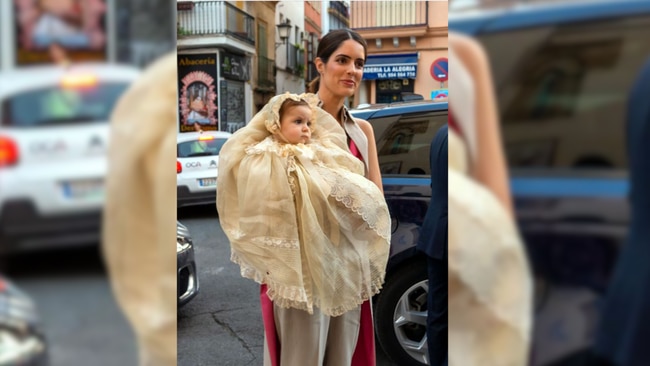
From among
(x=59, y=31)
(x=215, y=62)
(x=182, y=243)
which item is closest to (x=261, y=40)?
(x=215, y=62)

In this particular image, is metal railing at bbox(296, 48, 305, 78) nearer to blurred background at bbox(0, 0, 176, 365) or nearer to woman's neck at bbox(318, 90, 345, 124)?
woman's neck at bbox(318, 90, 345, 124)

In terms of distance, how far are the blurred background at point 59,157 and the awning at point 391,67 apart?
71 centimetres

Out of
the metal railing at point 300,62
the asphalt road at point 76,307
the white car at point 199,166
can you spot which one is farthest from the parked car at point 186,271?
the asphalt road at point 76,307

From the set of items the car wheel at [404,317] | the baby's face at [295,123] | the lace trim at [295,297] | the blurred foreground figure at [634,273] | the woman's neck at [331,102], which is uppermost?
the woman's neck at [331,102]

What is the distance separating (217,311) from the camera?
194 cm

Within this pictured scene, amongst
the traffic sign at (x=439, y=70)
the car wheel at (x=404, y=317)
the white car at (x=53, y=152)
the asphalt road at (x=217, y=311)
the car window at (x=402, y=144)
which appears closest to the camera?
the white car at (x=53, y=152)

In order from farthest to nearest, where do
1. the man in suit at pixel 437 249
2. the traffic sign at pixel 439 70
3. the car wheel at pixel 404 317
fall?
the car wheel at pixel 404 317, the man in suit at pixel 437 249, the traffic sign at pixel 439 70

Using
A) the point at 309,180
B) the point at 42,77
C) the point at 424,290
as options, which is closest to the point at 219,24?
the point at 309,180

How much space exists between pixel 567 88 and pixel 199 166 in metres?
1.02

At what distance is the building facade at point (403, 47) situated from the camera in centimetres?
131

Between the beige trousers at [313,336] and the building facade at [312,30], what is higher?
the building facade at [312,30]

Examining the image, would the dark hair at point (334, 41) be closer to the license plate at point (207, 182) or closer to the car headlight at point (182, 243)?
the license plate at point (207, 182)

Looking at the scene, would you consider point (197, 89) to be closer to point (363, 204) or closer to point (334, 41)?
point (334, 41)

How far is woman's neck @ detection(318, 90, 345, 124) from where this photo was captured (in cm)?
158
